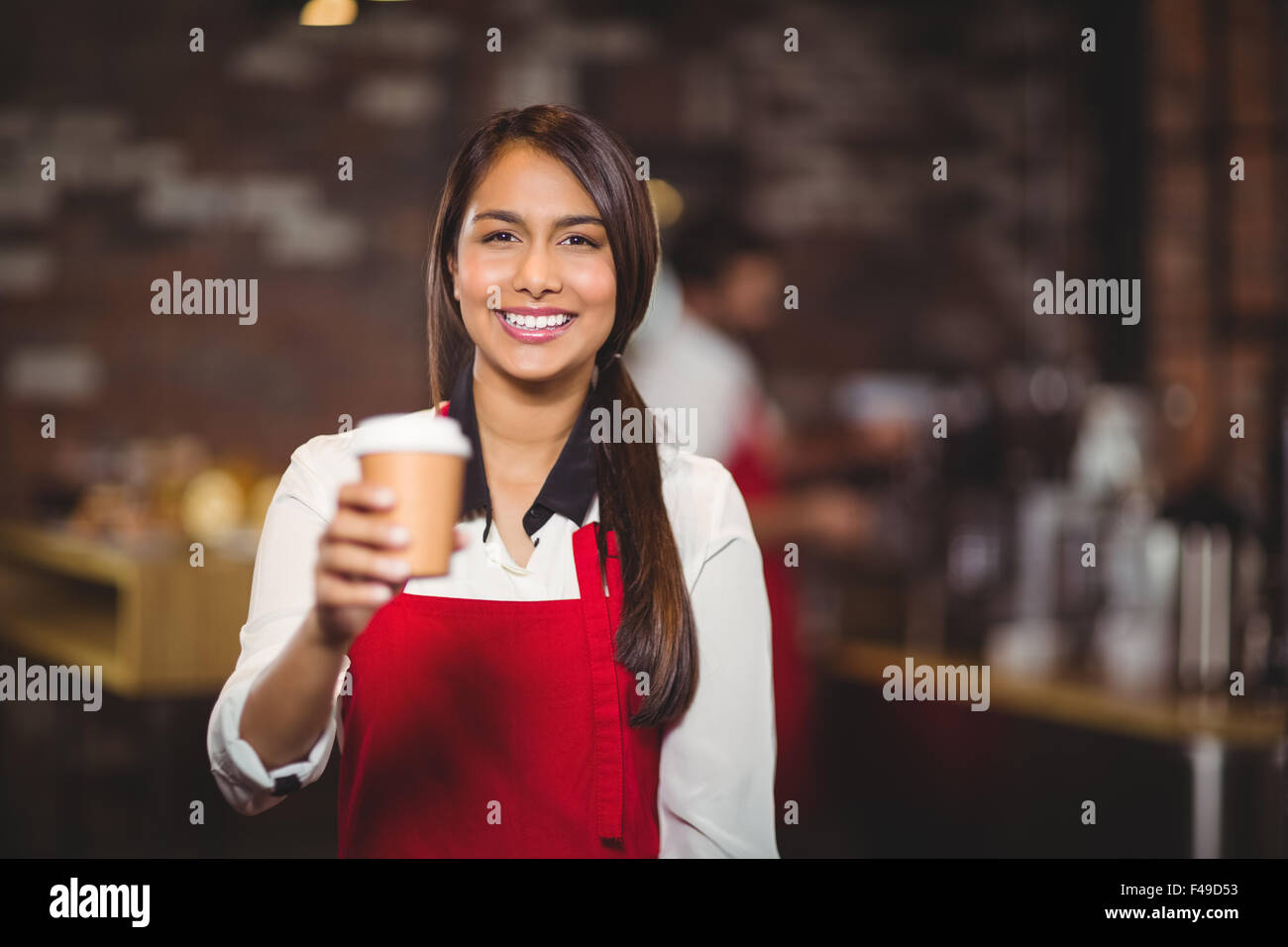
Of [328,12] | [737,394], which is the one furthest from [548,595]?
[328,12]

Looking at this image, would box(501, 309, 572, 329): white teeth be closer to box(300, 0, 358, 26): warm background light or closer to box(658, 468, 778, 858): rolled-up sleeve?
box(658, 468, 778, 858): rolled-up sleeve

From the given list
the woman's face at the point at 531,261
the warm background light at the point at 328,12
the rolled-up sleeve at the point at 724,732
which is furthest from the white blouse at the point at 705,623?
the warm background light at the point at 328,12

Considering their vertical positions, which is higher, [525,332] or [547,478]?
[525,332]

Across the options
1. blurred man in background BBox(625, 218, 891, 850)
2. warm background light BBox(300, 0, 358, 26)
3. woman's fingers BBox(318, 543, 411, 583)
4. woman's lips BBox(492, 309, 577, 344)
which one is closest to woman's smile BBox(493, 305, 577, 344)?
woman's lips BBox(492, 309, 577, 344)

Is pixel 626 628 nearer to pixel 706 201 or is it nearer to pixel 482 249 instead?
pixel 482 249

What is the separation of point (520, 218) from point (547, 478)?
0.22 m

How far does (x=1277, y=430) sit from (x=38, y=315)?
11.2ft

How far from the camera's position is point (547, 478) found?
108cm

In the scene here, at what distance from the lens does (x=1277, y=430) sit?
200cm

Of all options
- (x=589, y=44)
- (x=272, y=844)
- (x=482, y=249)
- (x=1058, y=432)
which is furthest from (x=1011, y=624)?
(x=589, y=44)

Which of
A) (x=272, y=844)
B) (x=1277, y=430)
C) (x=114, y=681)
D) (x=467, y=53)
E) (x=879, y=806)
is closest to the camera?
(x=1277, y=430)

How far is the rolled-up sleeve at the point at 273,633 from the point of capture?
0.93m

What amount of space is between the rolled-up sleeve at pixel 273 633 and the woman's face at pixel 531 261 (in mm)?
195

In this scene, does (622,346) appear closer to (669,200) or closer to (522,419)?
(522,419)
